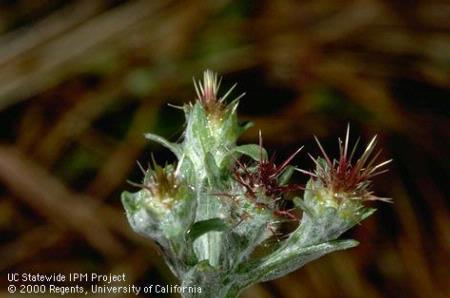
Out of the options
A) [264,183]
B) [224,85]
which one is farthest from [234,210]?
[224,85]

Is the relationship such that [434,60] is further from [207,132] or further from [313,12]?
[207,132]

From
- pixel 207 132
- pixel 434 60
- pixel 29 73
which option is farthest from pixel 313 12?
pixel 207 132

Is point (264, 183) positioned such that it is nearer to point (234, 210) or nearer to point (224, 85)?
point (234, 210)

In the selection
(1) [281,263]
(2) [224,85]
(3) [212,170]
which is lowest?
(1) [281,263]

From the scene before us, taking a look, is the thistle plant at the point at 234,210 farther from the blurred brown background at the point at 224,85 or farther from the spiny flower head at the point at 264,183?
the blurred brown background at the point at 224,85

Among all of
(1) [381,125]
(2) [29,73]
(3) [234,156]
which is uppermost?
(2) [29,73]

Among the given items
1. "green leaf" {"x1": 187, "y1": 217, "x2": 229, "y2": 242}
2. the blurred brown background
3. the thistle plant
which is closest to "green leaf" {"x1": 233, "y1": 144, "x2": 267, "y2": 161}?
the thistle plant

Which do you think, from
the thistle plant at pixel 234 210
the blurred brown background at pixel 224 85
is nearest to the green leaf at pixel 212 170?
the thistle plant at pixel 234 210
